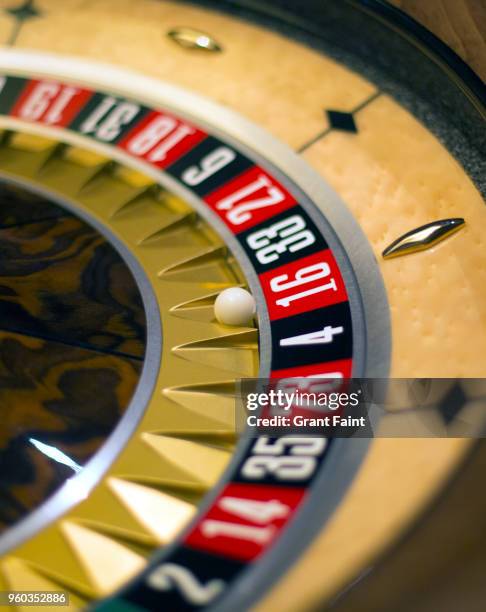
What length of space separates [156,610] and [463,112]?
1.90 meters

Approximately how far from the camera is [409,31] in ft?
9.90

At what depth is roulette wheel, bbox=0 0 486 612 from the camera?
1.71 meters

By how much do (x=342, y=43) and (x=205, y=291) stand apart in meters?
1.32

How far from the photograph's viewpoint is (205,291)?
7.95 feet

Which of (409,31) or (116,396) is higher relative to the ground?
(409,31)

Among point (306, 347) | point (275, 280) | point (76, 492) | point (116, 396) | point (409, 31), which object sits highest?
point (409, 31)

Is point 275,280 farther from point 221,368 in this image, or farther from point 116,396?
point 116,396

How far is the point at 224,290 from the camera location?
238cm

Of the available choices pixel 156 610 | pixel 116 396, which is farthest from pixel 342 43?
pixel 156 610

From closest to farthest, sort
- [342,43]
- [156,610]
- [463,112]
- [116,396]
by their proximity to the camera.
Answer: [156,610]
[116,396]
[463,112]
[342,43]

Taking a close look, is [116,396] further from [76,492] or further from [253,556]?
[253,556]

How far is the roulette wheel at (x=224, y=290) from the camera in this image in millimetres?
1710

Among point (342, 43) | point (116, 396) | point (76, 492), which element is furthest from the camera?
point (342, 43)

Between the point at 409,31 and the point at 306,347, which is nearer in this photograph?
the point at 306,347
